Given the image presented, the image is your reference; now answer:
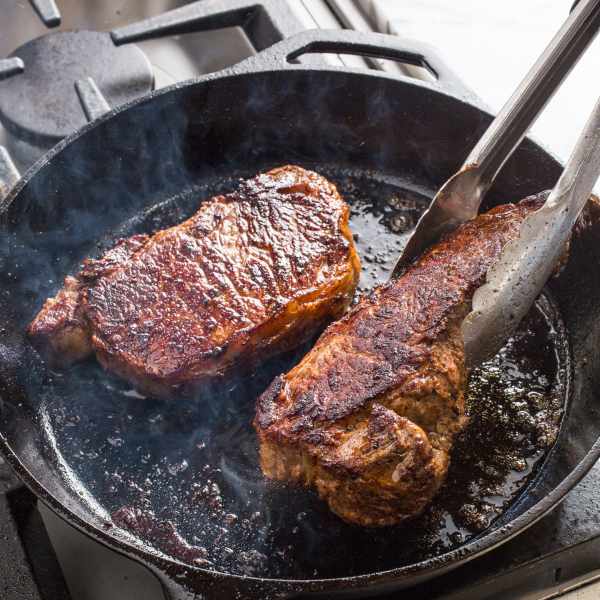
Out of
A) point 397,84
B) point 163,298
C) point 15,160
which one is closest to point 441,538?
point 163,298

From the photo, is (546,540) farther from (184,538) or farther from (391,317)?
(184,538)

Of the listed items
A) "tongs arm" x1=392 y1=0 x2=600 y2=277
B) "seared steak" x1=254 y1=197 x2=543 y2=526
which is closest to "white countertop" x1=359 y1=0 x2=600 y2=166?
"tongs arm" x1=392 y1=0 x2=600 y2=277

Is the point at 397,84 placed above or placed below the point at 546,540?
above

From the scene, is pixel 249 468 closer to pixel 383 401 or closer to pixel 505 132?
pixel 383 401

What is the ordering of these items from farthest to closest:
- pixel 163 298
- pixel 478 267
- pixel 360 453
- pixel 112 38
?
pixel 112 38, pixel 163 298, pixel 478 267, pixel 360 453

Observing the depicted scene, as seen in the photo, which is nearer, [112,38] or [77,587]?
[77,587]

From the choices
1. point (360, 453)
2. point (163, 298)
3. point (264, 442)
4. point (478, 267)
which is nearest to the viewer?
point (360, 453)

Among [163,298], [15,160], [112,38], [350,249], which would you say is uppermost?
[112,38]

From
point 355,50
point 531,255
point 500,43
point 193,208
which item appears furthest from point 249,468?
point 500,43
